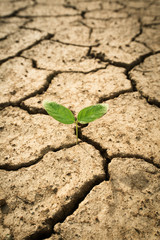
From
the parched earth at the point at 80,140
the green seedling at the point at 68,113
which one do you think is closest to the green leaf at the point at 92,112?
the green seedling at the point at 68,113

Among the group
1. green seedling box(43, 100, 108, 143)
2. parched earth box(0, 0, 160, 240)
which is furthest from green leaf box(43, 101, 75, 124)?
parched earth box(0, 0, 160, 240)

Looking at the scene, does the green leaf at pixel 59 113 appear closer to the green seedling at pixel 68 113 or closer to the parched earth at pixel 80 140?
the green seedling at pixel 68 113

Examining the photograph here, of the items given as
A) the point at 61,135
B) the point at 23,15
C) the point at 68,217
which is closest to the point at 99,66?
the point at 61,135

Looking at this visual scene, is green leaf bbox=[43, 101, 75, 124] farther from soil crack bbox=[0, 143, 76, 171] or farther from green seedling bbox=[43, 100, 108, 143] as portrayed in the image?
soil crack bbox=[0, 143, 76, 171]

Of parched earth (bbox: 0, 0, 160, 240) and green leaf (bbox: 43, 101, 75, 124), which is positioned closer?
parched earth (bbox: 0, 0, 160, 240)

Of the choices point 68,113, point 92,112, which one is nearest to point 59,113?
point 68,113

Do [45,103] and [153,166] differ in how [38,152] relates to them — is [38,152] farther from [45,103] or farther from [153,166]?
[153,166]

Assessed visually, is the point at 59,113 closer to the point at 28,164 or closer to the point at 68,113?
the point at 68,113
